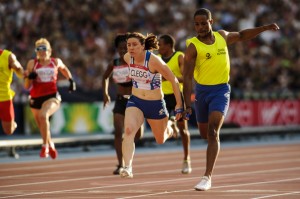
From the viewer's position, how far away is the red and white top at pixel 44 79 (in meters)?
17.6

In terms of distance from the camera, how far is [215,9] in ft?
105

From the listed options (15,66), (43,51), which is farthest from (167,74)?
(43,51)

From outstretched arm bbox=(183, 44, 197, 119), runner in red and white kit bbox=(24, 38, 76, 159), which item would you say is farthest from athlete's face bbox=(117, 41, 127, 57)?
outstretched arm bbox=(183, 44, 197, 119)

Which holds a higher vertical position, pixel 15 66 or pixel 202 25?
pixel 202 25

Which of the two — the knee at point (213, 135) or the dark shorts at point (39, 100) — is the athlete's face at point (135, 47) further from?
the dark shorts at point (39, 100)

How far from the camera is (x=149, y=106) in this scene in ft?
43.7

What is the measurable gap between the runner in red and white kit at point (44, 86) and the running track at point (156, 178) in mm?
674

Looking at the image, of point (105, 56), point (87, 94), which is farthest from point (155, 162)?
point (105, 56)

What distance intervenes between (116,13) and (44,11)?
106 inches

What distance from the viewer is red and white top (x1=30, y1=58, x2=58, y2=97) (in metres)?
17.6

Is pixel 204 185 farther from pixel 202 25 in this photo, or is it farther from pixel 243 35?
pixel 243 35

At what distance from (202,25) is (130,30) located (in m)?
16.6

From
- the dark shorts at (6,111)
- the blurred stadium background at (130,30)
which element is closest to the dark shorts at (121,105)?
the dark shorts at (6,111)

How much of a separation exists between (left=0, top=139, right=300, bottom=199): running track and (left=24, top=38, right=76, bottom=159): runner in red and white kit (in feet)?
2.21
